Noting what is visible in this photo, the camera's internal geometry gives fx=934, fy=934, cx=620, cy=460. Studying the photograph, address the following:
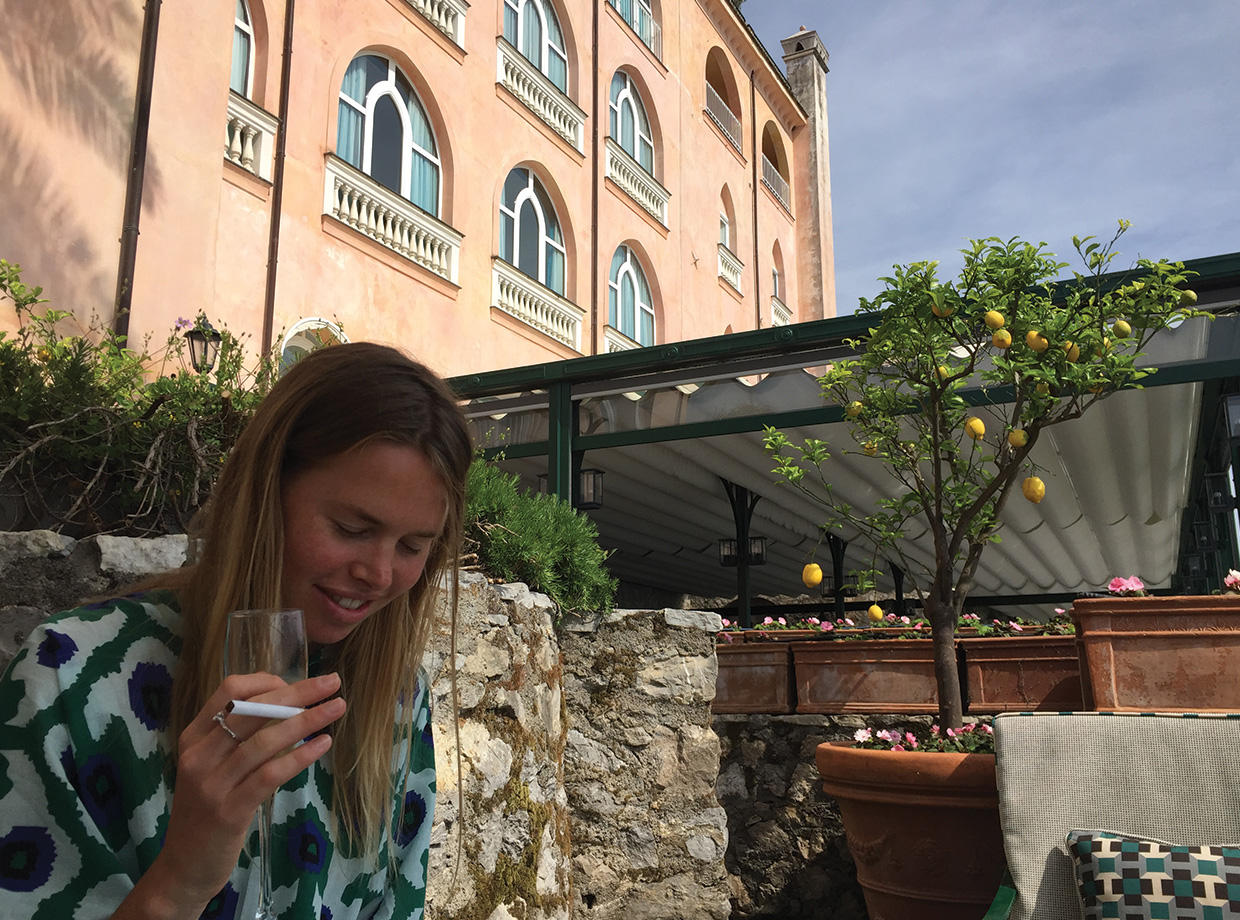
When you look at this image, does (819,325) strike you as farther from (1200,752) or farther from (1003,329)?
(1200,752)

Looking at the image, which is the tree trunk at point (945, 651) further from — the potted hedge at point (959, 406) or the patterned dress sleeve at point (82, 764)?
the patterned dress sleeve at point (82, 764)

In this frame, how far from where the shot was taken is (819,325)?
6.55 m

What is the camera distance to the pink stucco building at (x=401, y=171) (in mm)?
6211

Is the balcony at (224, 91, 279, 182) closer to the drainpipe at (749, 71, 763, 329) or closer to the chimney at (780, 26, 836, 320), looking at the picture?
the drainpipe at (749, 71, 763, 329)

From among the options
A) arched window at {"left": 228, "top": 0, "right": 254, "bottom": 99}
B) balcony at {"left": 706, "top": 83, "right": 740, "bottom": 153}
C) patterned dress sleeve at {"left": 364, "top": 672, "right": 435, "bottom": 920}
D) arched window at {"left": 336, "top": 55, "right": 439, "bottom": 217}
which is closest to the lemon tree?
patterned dress sleeve at {"left": 364, "top": 672, "right": 435, "bottom": 920}

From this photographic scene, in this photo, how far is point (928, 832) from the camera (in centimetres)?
370

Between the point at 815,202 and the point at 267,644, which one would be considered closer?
the point at 267,644

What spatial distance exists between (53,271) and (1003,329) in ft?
18.6

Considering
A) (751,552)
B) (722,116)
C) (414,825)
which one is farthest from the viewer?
(722,116)

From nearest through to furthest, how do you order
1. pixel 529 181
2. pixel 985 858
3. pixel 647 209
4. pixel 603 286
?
pixel 985 858, pixel 529 181, pixel 603 286, pixel 647 209

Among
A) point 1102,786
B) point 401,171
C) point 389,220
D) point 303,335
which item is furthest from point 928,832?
point 401,171

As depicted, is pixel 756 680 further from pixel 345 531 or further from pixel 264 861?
pixel 264 861

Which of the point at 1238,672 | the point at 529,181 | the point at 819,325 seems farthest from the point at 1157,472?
the point at 529,181

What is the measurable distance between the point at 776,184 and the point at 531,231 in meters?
9.87
